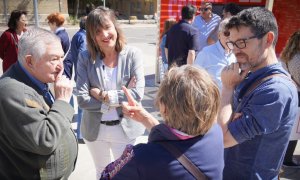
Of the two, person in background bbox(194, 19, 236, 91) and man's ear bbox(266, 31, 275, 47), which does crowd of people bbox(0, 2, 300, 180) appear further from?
person in background bbox(194, 19, 236, 91)

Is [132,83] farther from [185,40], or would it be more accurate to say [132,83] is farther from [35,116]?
[185,40]

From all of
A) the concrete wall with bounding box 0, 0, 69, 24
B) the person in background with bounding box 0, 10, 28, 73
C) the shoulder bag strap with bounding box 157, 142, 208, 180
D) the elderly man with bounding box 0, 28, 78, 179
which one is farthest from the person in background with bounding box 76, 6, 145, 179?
the concrete wall with bounding box 0, 0, 69, 24

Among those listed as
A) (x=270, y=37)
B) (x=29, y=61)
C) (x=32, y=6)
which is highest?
(x=32, y=6)

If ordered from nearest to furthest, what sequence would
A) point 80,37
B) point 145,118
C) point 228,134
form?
point 228,134, point 145,118, point 80,37

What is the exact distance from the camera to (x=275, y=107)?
1482 millimetres

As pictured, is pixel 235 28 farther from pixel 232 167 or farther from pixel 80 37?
pixel 80 37

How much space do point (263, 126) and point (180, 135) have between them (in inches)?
20.4

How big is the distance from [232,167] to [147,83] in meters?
5.99

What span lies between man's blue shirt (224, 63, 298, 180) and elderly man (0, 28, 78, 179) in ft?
3.13

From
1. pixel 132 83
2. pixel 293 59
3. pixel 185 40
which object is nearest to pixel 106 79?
pixel 132 83

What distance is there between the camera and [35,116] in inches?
60.5

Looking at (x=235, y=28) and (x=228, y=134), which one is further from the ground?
(x=235, y=28)

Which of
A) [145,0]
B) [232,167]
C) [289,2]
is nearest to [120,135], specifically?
[232,167]

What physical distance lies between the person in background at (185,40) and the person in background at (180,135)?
11.6 feet
